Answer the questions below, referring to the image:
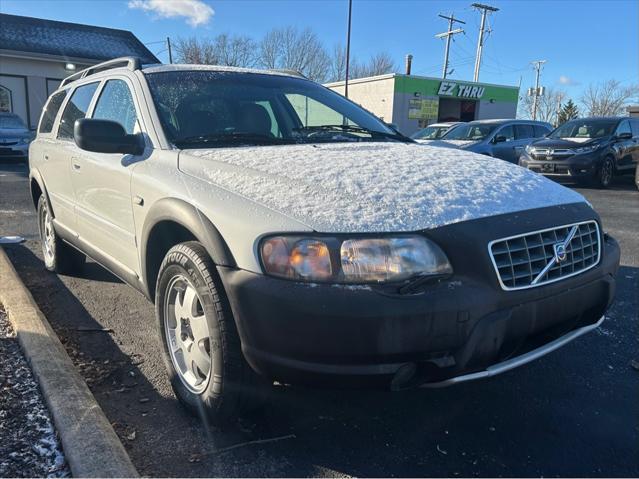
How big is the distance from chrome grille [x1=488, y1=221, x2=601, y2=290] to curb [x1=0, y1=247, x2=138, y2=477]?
166 cm

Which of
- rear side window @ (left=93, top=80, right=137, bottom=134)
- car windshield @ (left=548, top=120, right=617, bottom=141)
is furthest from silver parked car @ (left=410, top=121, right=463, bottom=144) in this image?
rear side window @ (left=93, top=80, right=137, bottom=134)

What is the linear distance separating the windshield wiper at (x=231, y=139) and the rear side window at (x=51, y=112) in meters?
2.54

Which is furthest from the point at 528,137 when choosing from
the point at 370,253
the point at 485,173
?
the point at 370,253

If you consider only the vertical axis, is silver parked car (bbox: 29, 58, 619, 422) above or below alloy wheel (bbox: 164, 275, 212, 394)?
above

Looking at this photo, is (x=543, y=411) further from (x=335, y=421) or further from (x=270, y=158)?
(x=270, y=158)

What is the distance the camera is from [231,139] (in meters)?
3.04

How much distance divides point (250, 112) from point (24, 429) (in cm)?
213

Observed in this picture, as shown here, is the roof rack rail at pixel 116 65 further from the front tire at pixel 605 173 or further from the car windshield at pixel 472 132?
the front tire at pixel 605 173

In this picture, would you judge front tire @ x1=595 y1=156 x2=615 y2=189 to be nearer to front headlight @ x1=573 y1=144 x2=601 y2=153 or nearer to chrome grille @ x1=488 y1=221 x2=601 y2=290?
front headlight @ x1=573 y1=144 x2=601 y2=153

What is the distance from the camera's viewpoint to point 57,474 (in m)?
2.04

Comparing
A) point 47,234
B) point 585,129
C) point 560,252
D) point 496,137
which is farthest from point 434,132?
point 560,252

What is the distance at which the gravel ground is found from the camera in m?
2.07

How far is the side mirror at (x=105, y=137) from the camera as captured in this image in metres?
2.84

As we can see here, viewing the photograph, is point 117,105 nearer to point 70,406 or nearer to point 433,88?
point 70,406
